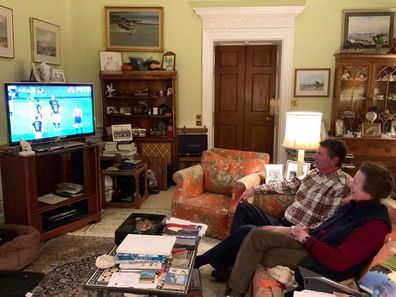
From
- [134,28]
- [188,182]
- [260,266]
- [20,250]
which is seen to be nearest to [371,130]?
[188,182]

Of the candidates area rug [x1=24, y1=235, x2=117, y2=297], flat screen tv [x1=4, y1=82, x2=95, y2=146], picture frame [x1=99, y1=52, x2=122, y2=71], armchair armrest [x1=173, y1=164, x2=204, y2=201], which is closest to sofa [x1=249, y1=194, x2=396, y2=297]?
armchair armrest [x1=173, y1=164, x2=204, y2=201]

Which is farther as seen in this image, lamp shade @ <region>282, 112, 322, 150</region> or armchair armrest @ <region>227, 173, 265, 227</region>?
armchair armrest @ <region>227, 173, 265, 227</region>

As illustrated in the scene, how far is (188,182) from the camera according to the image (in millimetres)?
3471

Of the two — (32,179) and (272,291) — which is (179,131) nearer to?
(32,179)

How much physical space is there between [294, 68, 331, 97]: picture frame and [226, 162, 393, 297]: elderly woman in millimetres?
3120

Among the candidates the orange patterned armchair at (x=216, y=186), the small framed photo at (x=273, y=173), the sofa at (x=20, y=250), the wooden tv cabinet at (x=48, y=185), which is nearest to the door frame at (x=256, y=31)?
the orange patterned armchair at (x=216, y=186)

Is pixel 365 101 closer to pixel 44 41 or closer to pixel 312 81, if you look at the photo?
pixel 312 81

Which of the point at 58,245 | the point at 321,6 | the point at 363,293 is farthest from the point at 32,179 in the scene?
the point at 321,6

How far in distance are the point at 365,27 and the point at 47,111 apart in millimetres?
3937

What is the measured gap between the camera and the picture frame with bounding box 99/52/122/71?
16.1 ft

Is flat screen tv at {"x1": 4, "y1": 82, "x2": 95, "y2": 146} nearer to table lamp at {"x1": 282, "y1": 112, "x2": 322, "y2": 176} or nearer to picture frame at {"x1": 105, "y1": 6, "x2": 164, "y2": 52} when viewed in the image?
picture frame at {"x1": 105, "y1": 6, "x2": 164, "y2": 52}

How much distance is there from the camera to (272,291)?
6.18ft

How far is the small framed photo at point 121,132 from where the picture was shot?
4.68 m

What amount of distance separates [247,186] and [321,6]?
2.91m
